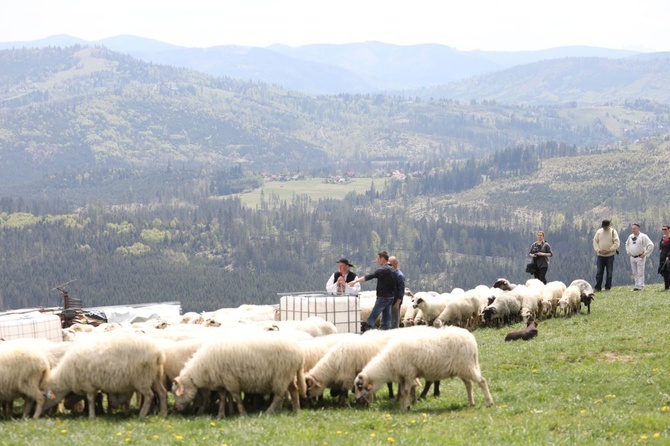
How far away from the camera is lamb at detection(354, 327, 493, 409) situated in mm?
16844

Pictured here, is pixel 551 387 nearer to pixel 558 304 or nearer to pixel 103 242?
pixel 558 304

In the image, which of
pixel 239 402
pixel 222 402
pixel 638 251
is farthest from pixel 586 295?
pixel 222 402

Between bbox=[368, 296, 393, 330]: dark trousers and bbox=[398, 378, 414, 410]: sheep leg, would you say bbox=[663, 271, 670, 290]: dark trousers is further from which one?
bbox=[398, 378, 414, 410]: sheep leg

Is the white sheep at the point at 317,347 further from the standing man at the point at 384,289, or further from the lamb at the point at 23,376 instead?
the lamb at the point at 23,376

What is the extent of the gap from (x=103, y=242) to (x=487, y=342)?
168590 mm

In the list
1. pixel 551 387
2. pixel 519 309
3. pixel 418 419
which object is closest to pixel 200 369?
pixel 418 419

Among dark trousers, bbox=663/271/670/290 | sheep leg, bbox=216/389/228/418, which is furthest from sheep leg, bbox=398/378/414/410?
dark trousers, bbox=663/271/670/290

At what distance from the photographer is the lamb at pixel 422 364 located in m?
16.8

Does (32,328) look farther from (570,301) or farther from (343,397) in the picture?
(570,301)

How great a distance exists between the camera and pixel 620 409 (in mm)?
16188

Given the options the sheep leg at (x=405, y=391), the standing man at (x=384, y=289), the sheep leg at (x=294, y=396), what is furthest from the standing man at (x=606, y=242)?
the sheep leg at (x=294, y=396)

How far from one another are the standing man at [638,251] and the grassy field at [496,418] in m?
11.6

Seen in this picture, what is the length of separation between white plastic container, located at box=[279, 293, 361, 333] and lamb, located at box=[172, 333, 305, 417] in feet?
23.3

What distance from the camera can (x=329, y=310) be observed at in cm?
2394
